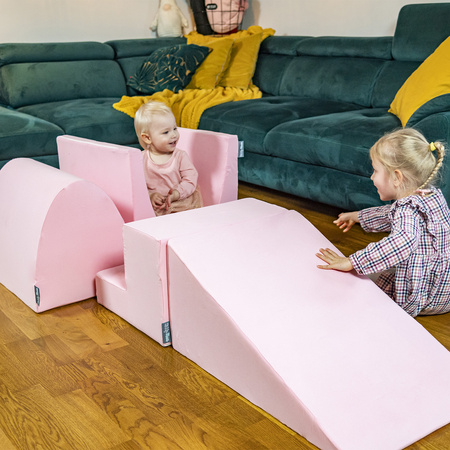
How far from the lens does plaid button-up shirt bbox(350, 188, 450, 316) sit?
1.73 metres

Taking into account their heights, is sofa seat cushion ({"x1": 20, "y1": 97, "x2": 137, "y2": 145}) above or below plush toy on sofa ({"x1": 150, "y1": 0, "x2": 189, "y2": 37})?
below

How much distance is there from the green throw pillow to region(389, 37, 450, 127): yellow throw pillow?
136cm

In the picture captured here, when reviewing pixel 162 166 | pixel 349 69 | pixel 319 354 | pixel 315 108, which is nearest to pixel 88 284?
pixel 162 166

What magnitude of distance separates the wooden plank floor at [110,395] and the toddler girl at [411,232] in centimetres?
13

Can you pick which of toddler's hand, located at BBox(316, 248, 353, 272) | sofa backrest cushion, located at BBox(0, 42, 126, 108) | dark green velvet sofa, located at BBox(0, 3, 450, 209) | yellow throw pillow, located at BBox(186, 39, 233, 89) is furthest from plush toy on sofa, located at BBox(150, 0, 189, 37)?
toddler's hand, located at BBox(316, 248, 353, 272)

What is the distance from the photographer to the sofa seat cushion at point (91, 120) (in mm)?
3289

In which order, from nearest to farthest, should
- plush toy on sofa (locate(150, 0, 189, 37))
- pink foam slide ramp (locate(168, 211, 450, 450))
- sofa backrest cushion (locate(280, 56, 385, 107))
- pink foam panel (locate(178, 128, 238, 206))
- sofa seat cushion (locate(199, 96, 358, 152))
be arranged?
pink foam slide ramp (locate(168, 211, 450, 450)) → pink foam panel (locate(178, 128, 238, 206)) → sofa seat cushion (locate(199, 96, 358, 152)) → sofa backrest cushion (locate(280, 56, 385, 107)) → plush toy on sofa (locate(150, 0, 189, 37))

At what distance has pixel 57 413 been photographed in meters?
1.46

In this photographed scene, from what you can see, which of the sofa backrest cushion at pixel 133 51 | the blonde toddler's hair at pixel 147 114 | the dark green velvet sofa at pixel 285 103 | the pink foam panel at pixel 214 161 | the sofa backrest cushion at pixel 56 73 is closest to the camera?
the blonde toddler's hair at pixel 147 114

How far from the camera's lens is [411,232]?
1.74m

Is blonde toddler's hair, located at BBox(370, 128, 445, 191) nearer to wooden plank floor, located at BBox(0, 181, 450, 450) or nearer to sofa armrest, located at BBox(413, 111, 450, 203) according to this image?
wooden plank floor, located at BBox(0, 181, 450, 450)

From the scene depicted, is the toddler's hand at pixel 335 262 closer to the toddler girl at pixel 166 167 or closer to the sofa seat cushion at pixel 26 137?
the toddler girl at pixel 166 167

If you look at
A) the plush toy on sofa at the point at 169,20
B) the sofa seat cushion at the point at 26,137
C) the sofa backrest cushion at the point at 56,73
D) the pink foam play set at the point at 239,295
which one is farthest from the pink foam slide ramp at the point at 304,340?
the plush toy on sofa at the point at 169,20

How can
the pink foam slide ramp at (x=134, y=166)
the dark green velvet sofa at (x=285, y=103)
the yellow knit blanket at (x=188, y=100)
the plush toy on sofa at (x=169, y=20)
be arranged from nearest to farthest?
the pink foam slide ramp at (x=134, y=166)
the dark green velvet sofa at (x=285, y=103)
the yellow knit blanket at (x=188, y=100)
the plush toy on sofa at (x=169, y=20)
